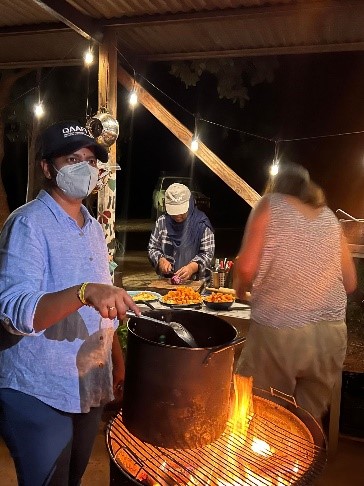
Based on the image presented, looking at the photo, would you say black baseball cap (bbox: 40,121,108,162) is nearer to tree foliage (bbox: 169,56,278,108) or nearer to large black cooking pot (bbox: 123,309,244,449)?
large black cooking pot (bbox: 123,309,244,449)

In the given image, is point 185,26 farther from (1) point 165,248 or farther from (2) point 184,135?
(1) point 165,248

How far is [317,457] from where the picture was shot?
8.37ft

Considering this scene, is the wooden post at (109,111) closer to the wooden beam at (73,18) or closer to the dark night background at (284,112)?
the wooden beam at (73,18)

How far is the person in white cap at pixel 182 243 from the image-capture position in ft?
20.1

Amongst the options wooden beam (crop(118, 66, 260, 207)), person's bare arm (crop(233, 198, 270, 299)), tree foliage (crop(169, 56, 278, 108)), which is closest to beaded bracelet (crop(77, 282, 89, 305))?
person's bare arm (crop(233, 198, 270, 299))

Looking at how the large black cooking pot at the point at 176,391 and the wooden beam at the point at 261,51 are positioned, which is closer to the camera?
the large black cooking pot at the point at 176,391

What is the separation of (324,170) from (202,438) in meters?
18.2

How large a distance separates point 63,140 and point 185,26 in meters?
4.08

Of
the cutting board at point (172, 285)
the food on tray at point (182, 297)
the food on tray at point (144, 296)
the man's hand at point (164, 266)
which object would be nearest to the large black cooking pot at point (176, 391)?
the food on tray at point (182, 297)

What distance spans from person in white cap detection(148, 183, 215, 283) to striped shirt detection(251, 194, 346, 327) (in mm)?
2665

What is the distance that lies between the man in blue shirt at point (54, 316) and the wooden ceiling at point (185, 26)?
126 inches

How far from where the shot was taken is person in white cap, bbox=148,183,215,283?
613 centimetres

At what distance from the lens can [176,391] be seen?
2086mm

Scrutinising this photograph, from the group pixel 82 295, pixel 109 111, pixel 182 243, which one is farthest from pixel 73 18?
pixel 82 295
